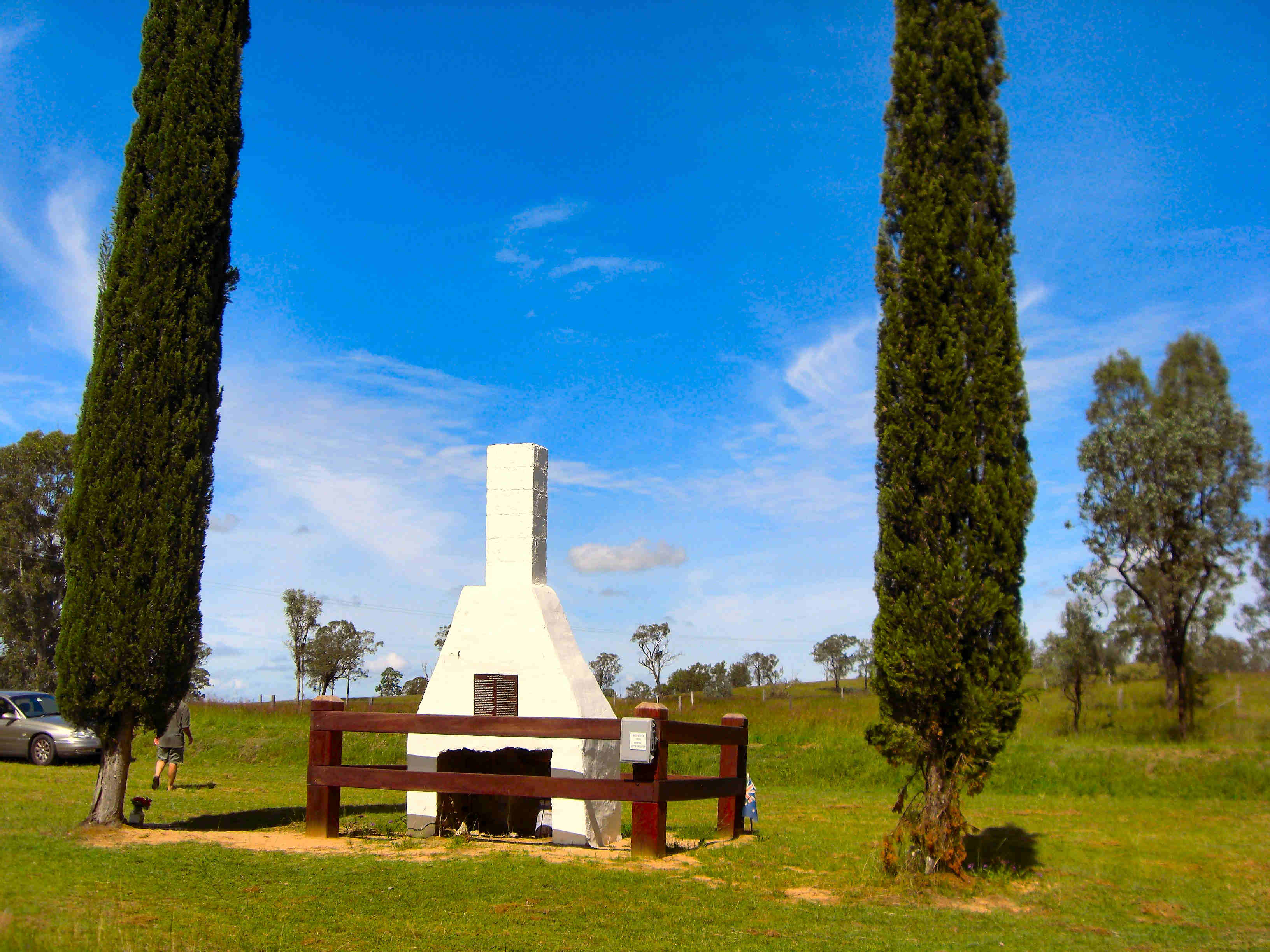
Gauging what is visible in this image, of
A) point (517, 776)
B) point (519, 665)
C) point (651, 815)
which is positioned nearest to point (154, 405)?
point (519, 665)

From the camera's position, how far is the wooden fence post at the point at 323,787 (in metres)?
10.0

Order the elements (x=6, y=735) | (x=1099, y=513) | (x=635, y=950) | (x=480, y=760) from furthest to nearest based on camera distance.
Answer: (x=1099, y=513), (x=6, y=735), (x=480, y=760), (x=635, y=950)

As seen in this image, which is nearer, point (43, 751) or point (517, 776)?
point (517, 776)

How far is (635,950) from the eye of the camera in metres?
5.78

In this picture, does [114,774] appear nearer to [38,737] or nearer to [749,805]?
[749,805]

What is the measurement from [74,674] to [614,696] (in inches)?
896

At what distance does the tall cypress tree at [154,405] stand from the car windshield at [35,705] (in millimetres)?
10740

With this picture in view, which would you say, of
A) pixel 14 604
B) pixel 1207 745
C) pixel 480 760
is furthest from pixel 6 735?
pixel 14 604

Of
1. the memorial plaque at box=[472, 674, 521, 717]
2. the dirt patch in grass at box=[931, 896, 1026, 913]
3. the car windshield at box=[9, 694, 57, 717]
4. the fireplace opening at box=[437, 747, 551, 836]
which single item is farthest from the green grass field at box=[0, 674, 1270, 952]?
the car windshield at box=[9, 694, 57, 717]

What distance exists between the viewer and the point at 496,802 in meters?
11.6

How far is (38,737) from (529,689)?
42.8 feet

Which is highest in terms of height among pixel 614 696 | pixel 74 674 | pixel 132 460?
pixel 132 460

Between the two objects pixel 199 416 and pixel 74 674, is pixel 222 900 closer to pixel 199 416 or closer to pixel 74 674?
pixel 74 674

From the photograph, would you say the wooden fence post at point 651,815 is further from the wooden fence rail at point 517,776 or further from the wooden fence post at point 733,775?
the wooden fence post at point 733,775
